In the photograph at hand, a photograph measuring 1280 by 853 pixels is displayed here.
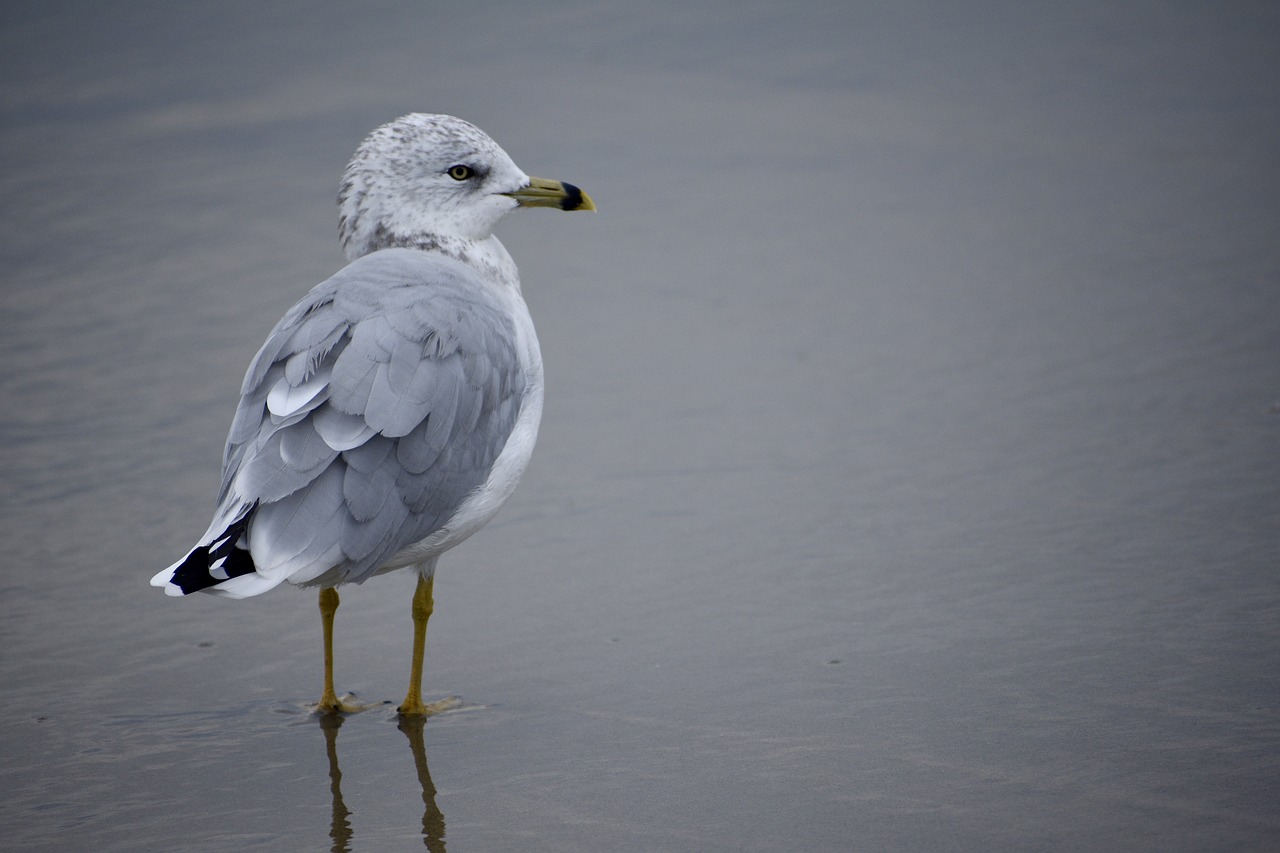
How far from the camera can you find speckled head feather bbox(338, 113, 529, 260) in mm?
3953

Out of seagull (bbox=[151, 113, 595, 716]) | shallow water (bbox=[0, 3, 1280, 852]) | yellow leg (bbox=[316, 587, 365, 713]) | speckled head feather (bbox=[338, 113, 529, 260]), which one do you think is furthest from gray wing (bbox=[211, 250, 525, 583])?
shallow water (bbox=[0, 3, 1280, 852])

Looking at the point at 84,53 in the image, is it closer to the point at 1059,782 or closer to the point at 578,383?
the point at 578,383

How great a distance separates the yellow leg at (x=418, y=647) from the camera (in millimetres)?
3574

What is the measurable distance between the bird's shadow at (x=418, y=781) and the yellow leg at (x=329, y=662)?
0.8 inches

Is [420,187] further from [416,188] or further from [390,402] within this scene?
[390,402]

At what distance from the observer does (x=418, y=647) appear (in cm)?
363

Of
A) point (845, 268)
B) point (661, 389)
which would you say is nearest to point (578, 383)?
point (661, 389)

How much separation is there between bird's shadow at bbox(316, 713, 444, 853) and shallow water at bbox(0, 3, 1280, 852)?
2 centimetres

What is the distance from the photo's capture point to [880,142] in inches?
295

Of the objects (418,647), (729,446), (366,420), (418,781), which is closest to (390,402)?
(366,420)

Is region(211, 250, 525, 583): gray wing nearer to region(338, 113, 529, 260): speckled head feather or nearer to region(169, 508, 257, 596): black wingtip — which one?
region(169, 508, 257, 596): black wingtip

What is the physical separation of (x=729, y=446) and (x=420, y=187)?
1.58 m

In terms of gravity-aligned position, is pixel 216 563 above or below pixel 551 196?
below

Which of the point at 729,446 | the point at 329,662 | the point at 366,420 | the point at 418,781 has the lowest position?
the point at 418,781
